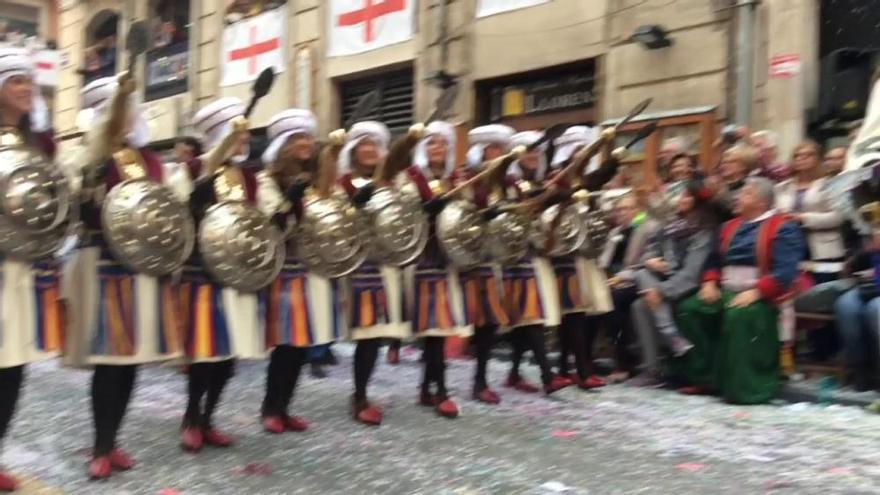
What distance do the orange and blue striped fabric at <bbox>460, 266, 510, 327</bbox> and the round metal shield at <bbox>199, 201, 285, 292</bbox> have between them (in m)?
1.46

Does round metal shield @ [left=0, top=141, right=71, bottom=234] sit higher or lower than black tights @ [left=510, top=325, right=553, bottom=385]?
higher

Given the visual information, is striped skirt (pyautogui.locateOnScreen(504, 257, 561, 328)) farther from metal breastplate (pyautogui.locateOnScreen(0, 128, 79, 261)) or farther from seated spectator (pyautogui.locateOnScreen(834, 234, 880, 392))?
metal breastplate (pyautogui.locateOnScreen(0, 128, 79, 261))

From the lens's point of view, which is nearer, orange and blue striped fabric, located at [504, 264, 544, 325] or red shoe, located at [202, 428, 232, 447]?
red shoe, located at [202, 428, 232, 447]

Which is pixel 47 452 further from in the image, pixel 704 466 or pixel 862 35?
pixel 862 35

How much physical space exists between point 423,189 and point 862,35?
14.8 feet

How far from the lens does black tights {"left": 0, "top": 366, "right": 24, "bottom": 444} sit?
139 inches

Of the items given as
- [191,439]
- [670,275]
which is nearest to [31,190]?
[191,439]

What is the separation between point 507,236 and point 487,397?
0.99 metres

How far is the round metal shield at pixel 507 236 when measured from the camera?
5418 millimetres

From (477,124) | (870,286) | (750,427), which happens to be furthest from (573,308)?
(477,124)

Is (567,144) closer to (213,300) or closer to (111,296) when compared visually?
(213,300)

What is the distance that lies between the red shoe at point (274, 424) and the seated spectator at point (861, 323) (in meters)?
3.38

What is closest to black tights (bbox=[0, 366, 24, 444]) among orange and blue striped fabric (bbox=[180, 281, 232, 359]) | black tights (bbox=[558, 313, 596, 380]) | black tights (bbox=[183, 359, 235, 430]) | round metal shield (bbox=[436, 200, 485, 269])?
orange and blue striped fabric (bbox=[180, 281, 232, 359])

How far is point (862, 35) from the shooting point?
755 centimetres
